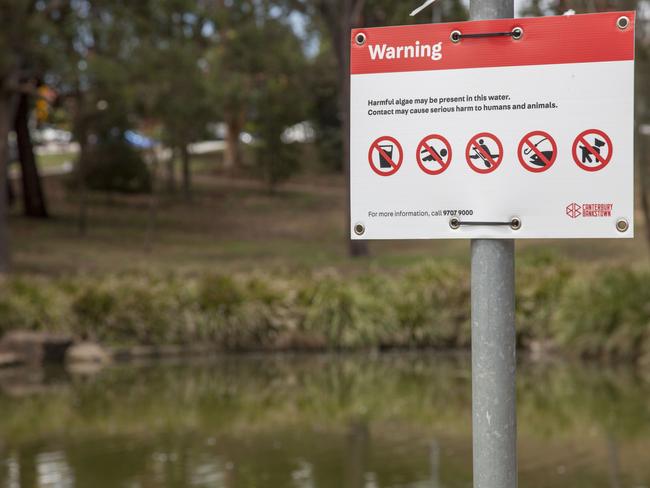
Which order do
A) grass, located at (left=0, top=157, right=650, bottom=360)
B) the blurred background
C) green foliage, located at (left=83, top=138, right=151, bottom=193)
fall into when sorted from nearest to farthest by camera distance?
1. the blurred background
2. grass, located at (left=0, top=157, right=650, bottom=360)
3. green foliage, located at (left=83, top=138, right=151, bottom=193)

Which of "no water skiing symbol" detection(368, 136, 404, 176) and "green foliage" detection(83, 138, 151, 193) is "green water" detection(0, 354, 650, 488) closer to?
"no water skiing symbol" detection(368, 136, 404, 176)

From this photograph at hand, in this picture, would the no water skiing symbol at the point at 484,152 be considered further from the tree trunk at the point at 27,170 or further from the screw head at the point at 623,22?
the tree trunk at the point at 27,170

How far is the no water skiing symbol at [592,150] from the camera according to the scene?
2766 mm

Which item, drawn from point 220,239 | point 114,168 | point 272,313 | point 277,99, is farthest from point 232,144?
point 272,313

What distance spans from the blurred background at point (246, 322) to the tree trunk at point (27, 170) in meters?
0.08

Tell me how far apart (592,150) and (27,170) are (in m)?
35.2

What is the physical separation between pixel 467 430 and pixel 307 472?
2.30 metres

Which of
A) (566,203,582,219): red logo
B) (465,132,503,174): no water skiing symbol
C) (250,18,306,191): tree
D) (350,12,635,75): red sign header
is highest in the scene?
(250,18,306,191): tree

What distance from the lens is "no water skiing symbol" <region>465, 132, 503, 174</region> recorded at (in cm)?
279

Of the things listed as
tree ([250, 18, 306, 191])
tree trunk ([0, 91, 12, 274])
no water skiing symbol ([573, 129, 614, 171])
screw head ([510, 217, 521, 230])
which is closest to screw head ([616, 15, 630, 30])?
no water skiing symbol ([573, 129, 614, 171])

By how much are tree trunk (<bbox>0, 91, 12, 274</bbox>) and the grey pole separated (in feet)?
78.1

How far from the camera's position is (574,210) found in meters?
2.82

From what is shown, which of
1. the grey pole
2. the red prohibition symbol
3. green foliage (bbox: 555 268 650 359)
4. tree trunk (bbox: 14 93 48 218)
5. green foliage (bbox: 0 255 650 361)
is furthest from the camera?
tree trunk (bbox: 14 93 48 218)

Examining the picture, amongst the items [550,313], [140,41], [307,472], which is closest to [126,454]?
[307,472]
